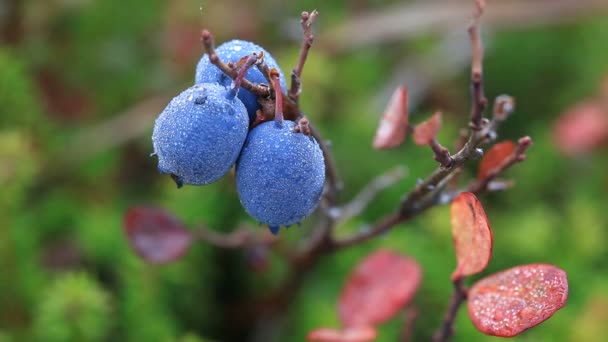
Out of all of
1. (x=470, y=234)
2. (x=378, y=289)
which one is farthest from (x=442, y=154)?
(x=378, y=289)

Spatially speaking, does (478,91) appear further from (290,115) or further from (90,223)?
(90,223)

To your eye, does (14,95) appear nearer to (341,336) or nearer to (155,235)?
(155,235)

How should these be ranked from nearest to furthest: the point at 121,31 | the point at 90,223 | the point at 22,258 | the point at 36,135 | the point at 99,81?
1. the point at 22,258
2. the point at 90,223
3. the point at 36,135
4. the point at 99,81
5. the point at 121,31

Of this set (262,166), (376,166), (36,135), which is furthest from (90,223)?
(262,166)

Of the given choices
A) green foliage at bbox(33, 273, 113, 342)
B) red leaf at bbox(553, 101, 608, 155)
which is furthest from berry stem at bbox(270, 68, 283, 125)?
red leaf at bbox(553, 101, 608, 155)

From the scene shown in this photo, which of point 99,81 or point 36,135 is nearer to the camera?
point 36,135

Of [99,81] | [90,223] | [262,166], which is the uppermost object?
[262,166]
